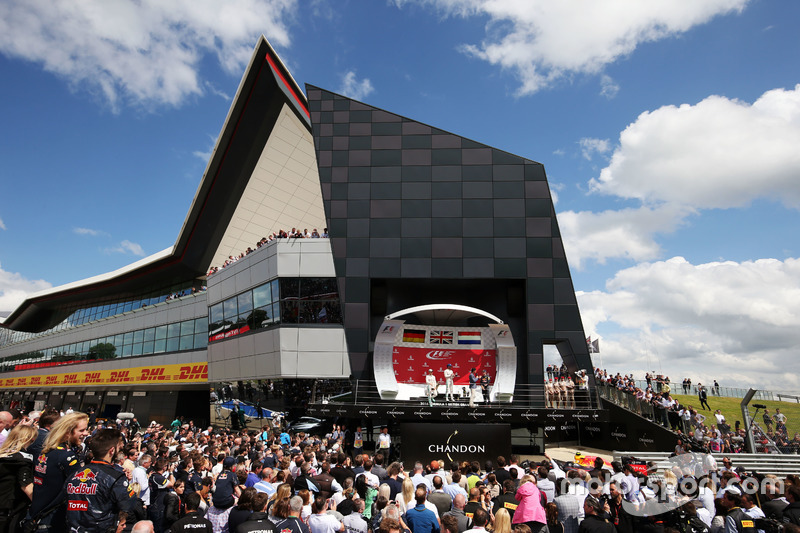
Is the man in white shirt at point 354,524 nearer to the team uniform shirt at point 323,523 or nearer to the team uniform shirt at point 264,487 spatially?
the team uniform shirt at point 323,523

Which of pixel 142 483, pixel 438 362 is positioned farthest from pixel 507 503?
pixel 438 362

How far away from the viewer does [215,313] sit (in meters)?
36.6

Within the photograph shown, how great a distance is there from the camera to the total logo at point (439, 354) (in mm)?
28500

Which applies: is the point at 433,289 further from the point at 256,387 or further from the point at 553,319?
the point at 256,387

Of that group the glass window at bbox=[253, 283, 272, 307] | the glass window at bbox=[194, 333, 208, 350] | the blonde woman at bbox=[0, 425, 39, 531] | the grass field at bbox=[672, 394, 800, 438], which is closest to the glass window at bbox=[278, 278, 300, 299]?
the glass window at bbox=[253, 283, 272, 307]

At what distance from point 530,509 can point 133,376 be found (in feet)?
153

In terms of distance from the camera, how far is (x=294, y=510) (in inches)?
268

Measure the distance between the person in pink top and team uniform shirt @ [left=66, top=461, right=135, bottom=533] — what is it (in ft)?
19.7

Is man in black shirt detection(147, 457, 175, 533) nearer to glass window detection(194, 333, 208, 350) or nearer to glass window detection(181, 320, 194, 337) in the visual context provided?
glass window detection(194, 333, 208, 350)

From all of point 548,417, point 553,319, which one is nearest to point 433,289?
point 553,319

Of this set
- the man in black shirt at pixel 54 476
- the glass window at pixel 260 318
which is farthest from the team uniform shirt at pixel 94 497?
the glass window at pixel 260 318

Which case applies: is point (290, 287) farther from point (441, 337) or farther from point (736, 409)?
point (736, 409)

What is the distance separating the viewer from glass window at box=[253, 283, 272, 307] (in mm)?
30781

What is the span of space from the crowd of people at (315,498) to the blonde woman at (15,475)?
0.4 inches
